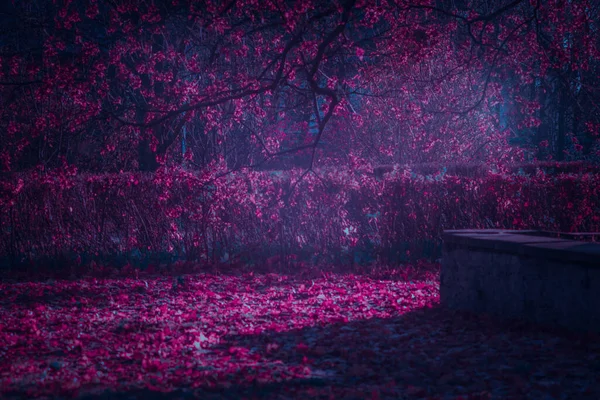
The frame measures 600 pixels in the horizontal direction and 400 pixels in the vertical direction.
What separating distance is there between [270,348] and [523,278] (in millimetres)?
2517

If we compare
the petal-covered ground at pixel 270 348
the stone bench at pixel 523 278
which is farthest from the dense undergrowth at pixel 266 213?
the stone bench at pixel 523 278

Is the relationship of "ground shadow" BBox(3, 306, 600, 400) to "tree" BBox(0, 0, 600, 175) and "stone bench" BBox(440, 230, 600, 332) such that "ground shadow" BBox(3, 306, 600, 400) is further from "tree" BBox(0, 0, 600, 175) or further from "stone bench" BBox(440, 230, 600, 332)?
"tree" BBox(0, 0, 600, 175)

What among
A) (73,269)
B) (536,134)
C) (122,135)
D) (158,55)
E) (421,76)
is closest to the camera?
(73,269)

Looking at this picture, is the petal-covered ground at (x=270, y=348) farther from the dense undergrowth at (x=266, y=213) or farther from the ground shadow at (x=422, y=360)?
the dense undergrowth at (x=266, y=213)

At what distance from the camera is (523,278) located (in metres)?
5.77

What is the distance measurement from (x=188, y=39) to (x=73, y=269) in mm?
5349

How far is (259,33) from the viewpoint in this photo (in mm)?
11703

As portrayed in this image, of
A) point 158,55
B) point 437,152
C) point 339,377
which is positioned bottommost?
point 339,377

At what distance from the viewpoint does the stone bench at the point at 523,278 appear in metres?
5.24

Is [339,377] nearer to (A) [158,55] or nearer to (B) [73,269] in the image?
(B) [73,269]

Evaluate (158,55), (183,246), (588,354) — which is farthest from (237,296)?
(158,55)

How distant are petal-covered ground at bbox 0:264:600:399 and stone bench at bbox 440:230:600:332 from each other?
21 cm

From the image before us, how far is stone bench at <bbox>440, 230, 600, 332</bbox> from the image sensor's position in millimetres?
5242

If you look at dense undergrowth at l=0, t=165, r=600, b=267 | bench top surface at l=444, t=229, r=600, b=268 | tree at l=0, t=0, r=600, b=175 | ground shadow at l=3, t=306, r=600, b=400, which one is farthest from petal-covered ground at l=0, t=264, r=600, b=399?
tree at l=0, t=0, r=600, b=175
